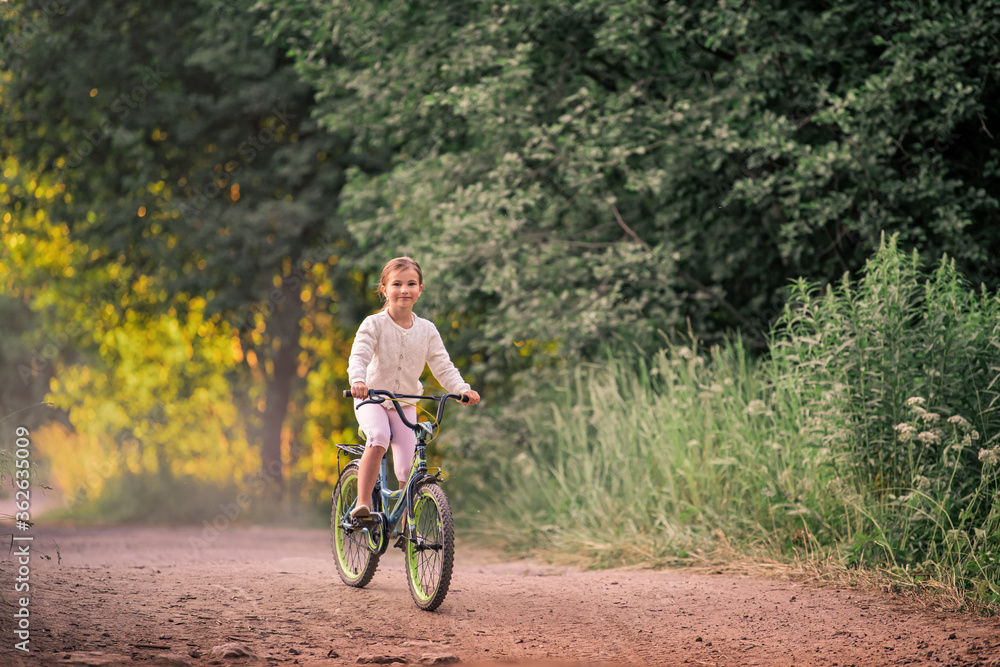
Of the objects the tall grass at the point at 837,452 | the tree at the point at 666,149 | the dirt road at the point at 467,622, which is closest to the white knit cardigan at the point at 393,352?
the dirt road at the point at 467,622

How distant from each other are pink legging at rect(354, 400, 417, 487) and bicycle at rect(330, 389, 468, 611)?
0.30 feet

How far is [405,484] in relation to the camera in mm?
6020

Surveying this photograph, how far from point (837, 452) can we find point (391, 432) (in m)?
3.31

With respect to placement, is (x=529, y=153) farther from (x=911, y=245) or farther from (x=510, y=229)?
(x=911, y=245)

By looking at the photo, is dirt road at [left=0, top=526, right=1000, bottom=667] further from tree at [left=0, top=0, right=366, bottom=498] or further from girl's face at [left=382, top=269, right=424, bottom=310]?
tree at [left=0, top=0, right=366, bottom=498]

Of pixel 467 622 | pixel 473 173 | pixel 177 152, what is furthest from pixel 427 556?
pixel 177 152

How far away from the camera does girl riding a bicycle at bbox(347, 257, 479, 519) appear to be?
19.9 feet

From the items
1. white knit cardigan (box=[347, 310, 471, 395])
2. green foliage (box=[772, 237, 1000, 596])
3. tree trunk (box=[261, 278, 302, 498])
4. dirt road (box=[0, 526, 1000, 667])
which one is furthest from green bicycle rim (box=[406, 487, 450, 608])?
tree trunk (box=[261, 278, 302, 498])

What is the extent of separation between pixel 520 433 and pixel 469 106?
354 cm

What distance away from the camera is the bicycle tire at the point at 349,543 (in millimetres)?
6402

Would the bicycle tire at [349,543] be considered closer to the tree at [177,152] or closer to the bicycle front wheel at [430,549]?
the bicycle front wheel at [430,549]

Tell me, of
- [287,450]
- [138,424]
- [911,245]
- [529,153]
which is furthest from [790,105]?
[138,424]

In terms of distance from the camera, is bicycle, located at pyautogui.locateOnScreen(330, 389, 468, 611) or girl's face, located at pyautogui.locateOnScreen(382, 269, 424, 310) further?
girl's face, located at pyautogui.locateOnScreen(382, 269, 424, 310)

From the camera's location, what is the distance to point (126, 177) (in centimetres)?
1412
